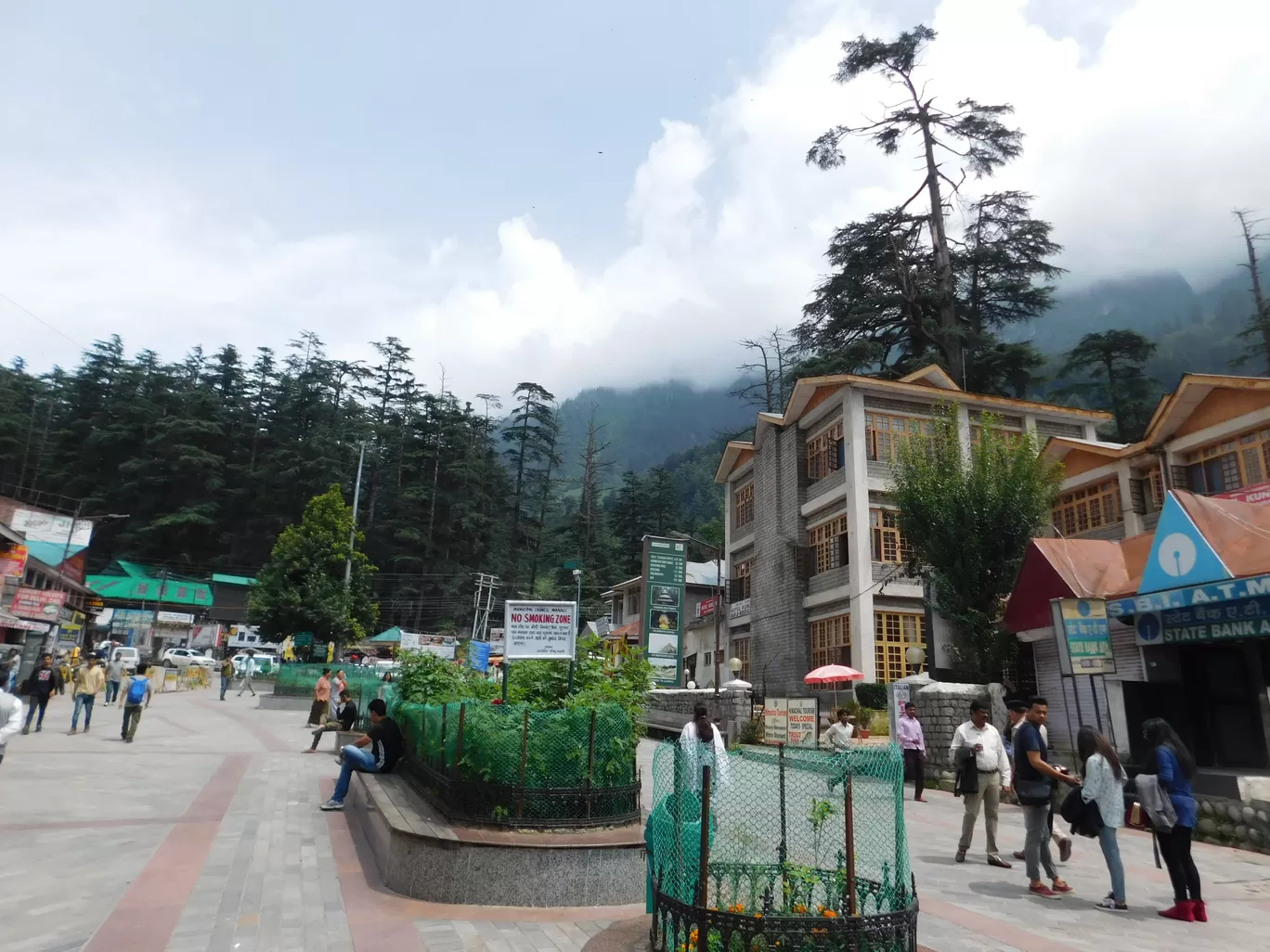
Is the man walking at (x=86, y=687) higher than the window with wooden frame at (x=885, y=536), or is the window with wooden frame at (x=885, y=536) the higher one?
the window with wooden frame at (x=885, y=536)

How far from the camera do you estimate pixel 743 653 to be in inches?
1248

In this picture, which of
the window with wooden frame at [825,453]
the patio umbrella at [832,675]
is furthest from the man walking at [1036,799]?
the window with wooden frame at [825,453]

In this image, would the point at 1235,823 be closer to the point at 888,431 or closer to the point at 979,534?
the point at 979,534

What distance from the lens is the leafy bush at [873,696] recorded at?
22.0 m

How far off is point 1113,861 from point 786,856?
354 centimetres

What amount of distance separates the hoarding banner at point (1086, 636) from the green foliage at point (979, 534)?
13.6 feet

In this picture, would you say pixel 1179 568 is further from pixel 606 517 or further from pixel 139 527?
pixel 139 527

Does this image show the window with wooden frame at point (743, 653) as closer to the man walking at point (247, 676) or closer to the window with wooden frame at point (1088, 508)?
the window with wooden frame at point (1088, 508)

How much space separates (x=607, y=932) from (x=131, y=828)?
6.27m

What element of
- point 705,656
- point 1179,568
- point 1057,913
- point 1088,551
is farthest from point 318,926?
point 705,656

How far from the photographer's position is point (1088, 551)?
49.2 ft

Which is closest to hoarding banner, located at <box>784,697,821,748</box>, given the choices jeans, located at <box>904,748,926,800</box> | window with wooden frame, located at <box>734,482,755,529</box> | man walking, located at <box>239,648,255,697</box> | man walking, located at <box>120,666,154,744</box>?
jeans, located at <box>904,748,926,800</box>

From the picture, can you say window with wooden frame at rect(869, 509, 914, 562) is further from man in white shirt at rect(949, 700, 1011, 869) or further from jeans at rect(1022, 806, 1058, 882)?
jeans at rect(1022, 806, 1058, 882)

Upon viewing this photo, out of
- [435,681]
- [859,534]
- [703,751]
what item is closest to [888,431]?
[859,534]
